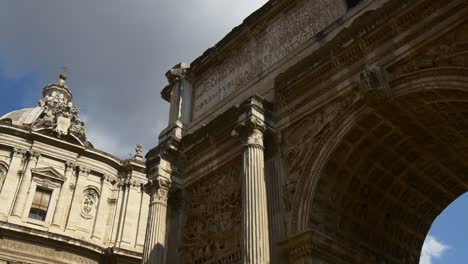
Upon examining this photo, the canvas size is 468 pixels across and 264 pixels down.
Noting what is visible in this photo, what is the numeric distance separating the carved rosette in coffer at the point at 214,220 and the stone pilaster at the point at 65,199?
1574cm

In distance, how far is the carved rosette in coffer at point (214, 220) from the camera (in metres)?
11.6

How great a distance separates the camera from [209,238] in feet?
40.0

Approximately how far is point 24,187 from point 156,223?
Result: 16.6 meters

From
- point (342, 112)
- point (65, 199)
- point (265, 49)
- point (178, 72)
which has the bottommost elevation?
point (342, 112)

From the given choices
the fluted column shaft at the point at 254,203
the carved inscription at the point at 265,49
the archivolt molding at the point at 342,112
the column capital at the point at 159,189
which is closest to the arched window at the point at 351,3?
the carved inscription at the point at 265,49

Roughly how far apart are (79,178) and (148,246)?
17493 millimetres

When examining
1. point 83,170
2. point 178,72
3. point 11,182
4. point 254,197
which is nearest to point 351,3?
point 254,197

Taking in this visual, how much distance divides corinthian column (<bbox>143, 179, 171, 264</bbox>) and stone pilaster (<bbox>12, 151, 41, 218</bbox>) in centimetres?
1537

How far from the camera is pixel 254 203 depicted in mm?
10359

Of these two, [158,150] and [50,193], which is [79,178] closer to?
[50,193]

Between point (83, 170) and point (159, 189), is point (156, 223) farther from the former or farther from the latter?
point (83, 170)

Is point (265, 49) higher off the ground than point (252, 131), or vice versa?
point (265, 49)

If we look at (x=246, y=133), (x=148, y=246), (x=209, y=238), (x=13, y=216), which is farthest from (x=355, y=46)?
(x=13, y=216)

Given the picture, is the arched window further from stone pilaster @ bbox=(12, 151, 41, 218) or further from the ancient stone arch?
stone pilaster @ bbox=(12, 151, 41, 218)
